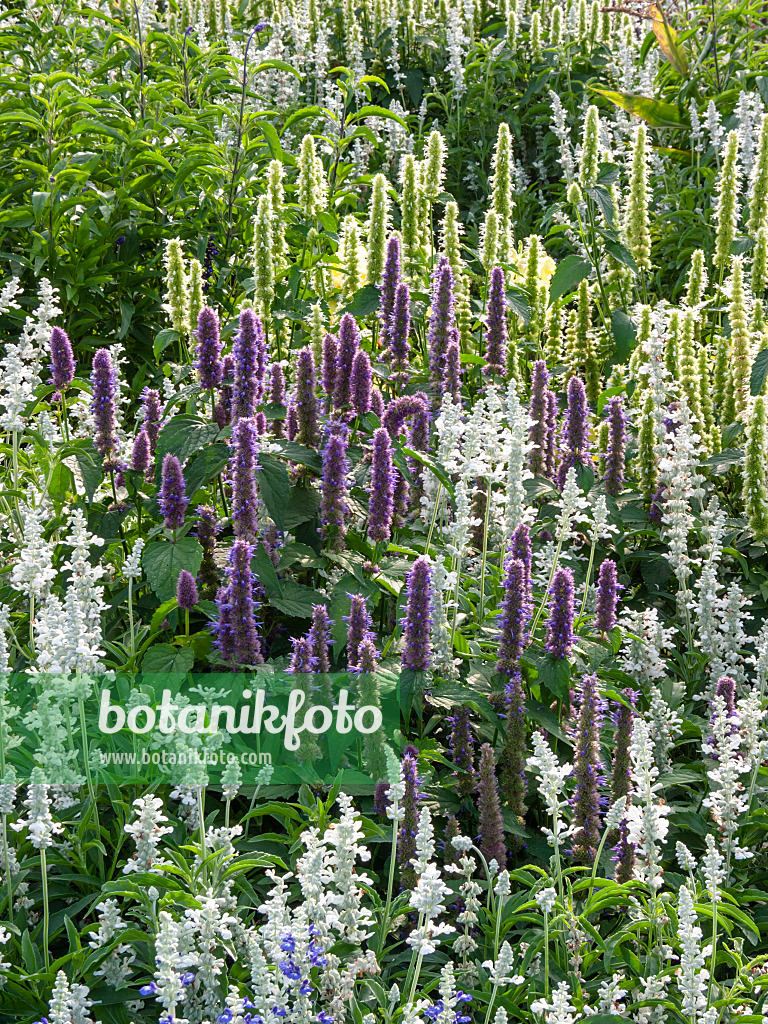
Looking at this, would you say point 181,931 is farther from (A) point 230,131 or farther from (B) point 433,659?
(A) point 230,131

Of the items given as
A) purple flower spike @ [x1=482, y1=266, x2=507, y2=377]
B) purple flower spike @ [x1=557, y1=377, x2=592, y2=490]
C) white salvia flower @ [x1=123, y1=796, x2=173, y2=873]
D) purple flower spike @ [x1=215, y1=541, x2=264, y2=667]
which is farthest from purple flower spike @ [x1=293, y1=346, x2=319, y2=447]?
white salvia flower @ [x1=123, y1=796, x2=173, y2=873]

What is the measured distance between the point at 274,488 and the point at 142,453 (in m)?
0.60

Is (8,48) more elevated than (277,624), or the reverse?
(8,48)

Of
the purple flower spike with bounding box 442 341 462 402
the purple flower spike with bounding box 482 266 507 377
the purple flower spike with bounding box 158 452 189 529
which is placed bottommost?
the purple flower spike with bounding box 158 452 189 529

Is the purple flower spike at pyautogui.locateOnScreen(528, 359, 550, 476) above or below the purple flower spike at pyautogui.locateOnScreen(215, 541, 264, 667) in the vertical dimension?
above

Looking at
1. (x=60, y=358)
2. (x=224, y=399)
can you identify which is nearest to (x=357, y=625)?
(x=224, y=399)

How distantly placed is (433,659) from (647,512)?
179 centimetres

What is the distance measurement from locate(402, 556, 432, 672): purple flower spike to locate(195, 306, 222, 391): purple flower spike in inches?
47.9

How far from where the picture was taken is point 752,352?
534 cm

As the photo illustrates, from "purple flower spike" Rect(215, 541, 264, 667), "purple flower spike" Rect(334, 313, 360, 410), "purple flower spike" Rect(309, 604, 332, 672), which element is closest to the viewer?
"purple flower spike" Rect(309, 604, 332, 672)

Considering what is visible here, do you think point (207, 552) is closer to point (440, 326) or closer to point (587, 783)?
point (440, 326)

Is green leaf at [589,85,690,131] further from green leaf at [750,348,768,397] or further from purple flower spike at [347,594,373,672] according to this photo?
purple flower spike at [347,594,373,672]

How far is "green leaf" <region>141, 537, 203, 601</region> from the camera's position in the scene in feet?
11.6

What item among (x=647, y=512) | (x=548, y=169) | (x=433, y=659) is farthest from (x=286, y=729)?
(x=548, y=169)
